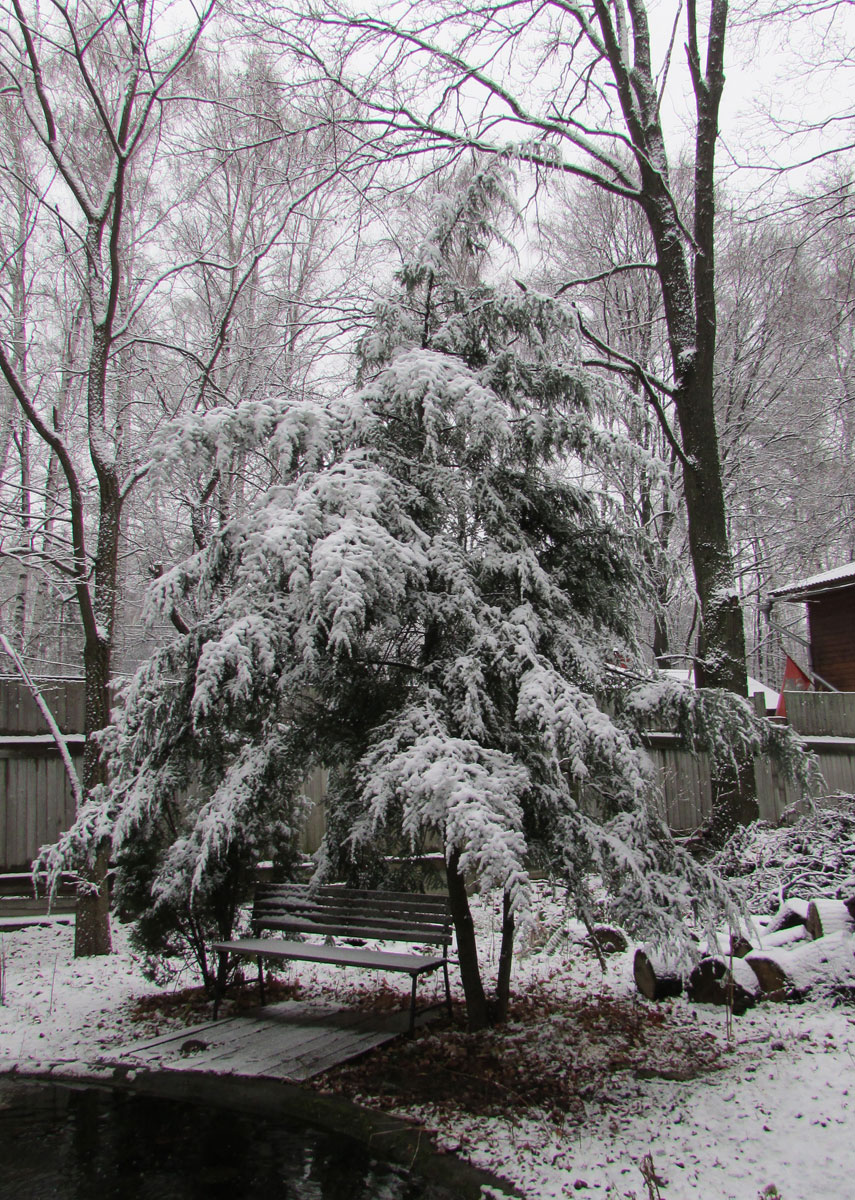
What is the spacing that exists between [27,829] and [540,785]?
21.0 feet

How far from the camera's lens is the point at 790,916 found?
5578mm

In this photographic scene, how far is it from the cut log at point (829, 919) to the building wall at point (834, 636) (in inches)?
549

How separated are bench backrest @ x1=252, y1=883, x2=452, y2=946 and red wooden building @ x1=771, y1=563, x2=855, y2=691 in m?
13.7

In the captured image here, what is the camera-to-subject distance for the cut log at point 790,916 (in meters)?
5.53

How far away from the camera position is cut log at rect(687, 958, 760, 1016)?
16.6 feet

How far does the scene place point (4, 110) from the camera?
956cm

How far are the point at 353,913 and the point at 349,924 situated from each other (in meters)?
0.09

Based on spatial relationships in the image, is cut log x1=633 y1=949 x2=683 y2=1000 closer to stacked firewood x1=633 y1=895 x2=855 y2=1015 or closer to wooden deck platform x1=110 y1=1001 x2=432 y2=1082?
stacked firewood x1=633 y1=895 x2=855 y2=1015

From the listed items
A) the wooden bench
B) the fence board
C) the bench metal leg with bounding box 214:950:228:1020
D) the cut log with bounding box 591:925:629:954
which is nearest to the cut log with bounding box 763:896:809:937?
the cut log with bounding box 591:925:629:954

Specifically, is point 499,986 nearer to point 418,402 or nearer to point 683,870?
point 683,870

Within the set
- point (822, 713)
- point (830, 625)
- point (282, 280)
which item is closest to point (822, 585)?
point (830, 625)

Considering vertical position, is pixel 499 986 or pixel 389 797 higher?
pixel 389 797

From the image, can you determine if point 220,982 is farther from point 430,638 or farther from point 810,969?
point 810,969

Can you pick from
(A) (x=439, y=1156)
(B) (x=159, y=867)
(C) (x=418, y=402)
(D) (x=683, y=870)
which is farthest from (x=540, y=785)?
(B) (x=159, y=867)
